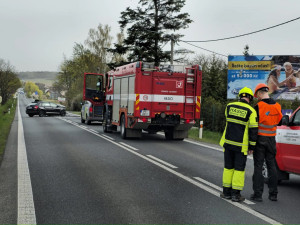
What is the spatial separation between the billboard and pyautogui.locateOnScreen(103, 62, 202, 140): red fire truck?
14225 millimetres

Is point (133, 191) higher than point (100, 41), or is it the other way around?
Result: point (100, 41)

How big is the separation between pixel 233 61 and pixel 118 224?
26.0 metres

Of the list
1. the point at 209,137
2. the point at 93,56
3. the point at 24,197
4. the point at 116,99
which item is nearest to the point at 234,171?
the point at 24,197

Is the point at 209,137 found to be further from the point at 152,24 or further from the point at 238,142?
the point at 152,24

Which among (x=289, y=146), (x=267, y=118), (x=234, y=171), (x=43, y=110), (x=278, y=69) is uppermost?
(x=278, y=69)

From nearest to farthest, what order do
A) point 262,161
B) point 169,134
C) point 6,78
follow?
point 262,161, point 169,134, point 6,78

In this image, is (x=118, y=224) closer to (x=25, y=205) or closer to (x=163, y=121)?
(x=25, y=205)

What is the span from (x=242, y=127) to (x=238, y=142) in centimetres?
24

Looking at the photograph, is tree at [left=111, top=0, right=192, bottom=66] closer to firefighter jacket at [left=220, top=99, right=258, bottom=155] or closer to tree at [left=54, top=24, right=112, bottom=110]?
tree at [left=54, top=24, right=112, bottom=110]

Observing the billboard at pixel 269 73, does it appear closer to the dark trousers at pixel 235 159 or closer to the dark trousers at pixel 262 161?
the dark trousers at pixel 262 161

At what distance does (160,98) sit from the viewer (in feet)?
49.1

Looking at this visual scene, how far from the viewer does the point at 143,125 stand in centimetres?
1495

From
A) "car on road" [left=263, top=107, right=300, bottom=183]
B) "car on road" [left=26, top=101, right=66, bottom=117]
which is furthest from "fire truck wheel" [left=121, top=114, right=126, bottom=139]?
"car on road" [left=26, top=101, right=66, bottom=117]

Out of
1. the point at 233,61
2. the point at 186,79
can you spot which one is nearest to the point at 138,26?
the point at 233,61
